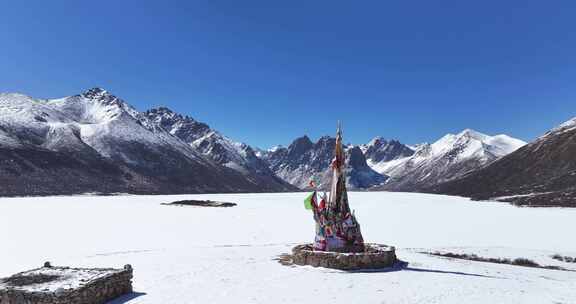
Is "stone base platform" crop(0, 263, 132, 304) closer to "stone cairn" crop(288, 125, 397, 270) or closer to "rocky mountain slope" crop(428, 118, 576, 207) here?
"stone cairn" crop(288, 125, 397, 270)

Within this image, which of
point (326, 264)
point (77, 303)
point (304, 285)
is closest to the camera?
point (77, 303)

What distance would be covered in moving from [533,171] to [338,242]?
155849 mm

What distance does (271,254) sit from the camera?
28312 millimetres

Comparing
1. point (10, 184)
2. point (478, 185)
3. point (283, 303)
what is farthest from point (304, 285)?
point (478, 185)

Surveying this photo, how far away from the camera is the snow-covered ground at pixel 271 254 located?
60.4 feet

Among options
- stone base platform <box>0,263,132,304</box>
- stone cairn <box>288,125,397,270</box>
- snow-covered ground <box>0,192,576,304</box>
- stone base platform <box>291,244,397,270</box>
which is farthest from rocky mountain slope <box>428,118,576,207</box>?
stone base platform <box>0,263,132,304</box>

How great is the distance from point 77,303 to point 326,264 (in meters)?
12.4

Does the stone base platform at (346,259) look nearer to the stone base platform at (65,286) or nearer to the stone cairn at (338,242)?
the stone cairn at (338,242)

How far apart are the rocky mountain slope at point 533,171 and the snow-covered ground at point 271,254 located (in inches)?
3237

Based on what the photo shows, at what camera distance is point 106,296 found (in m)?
16.8

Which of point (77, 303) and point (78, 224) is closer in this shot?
point (77, 303)

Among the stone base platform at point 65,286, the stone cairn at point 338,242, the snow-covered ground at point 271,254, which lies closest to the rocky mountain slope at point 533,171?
the snow-covered ground at point 271,254

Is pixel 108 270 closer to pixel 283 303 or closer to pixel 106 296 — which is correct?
pixel 106 296

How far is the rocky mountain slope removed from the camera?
126 m
